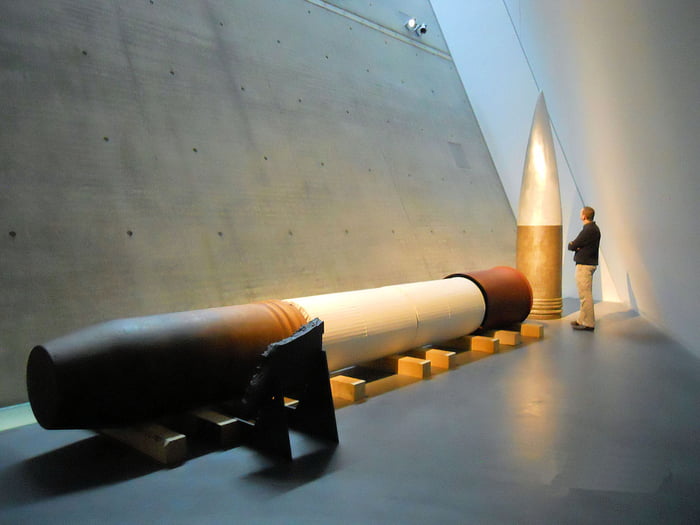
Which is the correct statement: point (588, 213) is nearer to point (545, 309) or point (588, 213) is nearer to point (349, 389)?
point (545, 309)

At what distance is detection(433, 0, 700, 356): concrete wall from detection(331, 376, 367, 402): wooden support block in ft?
7.74

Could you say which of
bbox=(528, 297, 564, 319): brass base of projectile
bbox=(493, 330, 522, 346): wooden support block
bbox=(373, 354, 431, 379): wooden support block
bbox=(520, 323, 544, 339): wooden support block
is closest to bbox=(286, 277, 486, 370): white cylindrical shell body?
bbox=(373, 354, 431, 379): wooden support block

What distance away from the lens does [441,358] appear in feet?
13.4

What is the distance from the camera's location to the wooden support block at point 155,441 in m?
2.48

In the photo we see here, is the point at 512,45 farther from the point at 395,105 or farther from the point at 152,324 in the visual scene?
the point at 152,324

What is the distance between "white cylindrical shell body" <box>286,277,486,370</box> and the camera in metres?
3.54

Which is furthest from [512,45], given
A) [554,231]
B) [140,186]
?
[140,186]

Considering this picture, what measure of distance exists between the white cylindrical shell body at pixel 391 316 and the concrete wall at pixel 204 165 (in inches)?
39.6

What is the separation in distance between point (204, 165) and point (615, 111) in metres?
3.17

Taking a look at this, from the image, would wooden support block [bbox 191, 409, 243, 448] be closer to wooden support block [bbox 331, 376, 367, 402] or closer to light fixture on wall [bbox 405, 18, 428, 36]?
wooden support block [bbox 331, 376, 367, 402]

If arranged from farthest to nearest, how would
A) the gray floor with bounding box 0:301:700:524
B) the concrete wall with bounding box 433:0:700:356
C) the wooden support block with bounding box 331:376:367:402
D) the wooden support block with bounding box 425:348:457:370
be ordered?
the wooden support block with bounding box 425:348:457:370 < the concrete wall with bounding box 433:0:700:356 < the wooden support block with bounding box 331:376:367:402 < the gray floor with bounding box 0:301:700:524

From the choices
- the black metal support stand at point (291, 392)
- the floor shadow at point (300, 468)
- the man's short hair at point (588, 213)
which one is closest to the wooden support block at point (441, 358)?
the black metal support stand at point (291, 392)

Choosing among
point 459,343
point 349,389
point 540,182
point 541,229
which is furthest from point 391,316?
point 540,182

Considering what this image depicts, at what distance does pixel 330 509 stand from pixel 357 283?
11.1 ft
